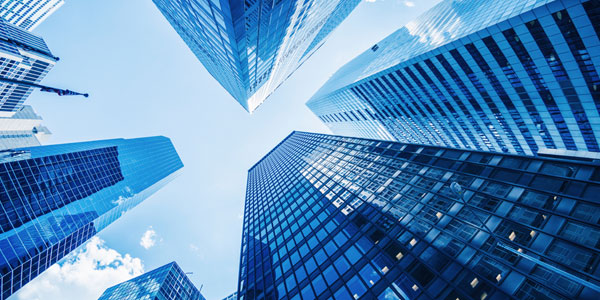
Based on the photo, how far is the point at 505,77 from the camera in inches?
1437

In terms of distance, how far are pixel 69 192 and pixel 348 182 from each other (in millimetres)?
71773

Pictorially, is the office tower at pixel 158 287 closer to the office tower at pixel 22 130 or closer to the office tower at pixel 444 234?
the office tower at pixel 444 234

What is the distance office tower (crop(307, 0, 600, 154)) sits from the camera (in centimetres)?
2717

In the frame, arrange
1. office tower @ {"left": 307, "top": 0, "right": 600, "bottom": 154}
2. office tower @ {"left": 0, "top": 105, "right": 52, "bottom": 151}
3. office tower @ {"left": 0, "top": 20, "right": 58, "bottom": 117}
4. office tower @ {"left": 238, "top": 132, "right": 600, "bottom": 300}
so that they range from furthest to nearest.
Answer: office tower @ {"left": 0, "top": 105, "right": 52, "bottom": 151} → office tower @ {"left": 0, "top": 20, "right": 58, "bottom": 117} → office tower @ {"left": 307, "top": 0, "right": 600, "bottom": 154} → office tower @ {"left": 238, "top": 132, "right": 600, "bottom": 300}

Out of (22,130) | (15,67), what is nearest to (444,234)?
(15,67)

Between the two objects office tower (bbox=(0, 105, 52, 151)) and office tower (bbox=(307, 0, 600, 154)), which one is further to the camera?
office tower (bbox=(0, 105, 52, 151))

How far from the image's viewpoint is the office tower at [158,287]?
70.4 metres

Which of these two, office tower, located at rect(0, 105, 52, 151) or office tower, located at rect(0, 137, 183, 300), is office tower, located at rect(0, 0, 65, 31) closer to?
office tower, located at rect(0, 105, 52, 151)

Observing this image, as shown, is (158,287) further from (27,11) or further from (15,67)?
(27,11)

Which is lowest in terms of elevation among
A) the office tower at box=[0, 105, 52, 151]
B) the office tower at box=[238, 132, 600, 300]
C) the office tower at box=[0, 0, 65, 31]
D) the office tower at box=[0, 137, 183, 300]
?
the office tower at box=[238, 132, 600, 300]

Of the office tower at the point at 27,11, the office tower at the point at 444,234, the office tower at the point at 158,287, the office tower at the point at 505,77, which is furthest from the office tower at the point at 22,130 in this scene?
the office tower at the point at 505,77

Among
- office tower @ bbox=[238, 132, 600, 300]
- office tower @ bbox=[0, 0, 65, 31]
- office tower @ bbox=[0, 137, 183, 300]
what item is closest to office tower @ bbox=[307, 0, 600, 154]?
office tower @ bbox=[238, 132, 600, 300]

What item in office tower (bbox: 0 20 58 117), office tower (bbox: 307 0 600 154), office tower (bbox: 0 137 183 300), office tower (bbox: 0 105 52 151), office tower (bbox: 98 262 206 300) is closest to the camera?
office tower (bbox: 307 0 600 154)

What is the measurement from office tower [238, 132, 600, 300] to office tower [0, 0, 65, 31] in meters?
182
